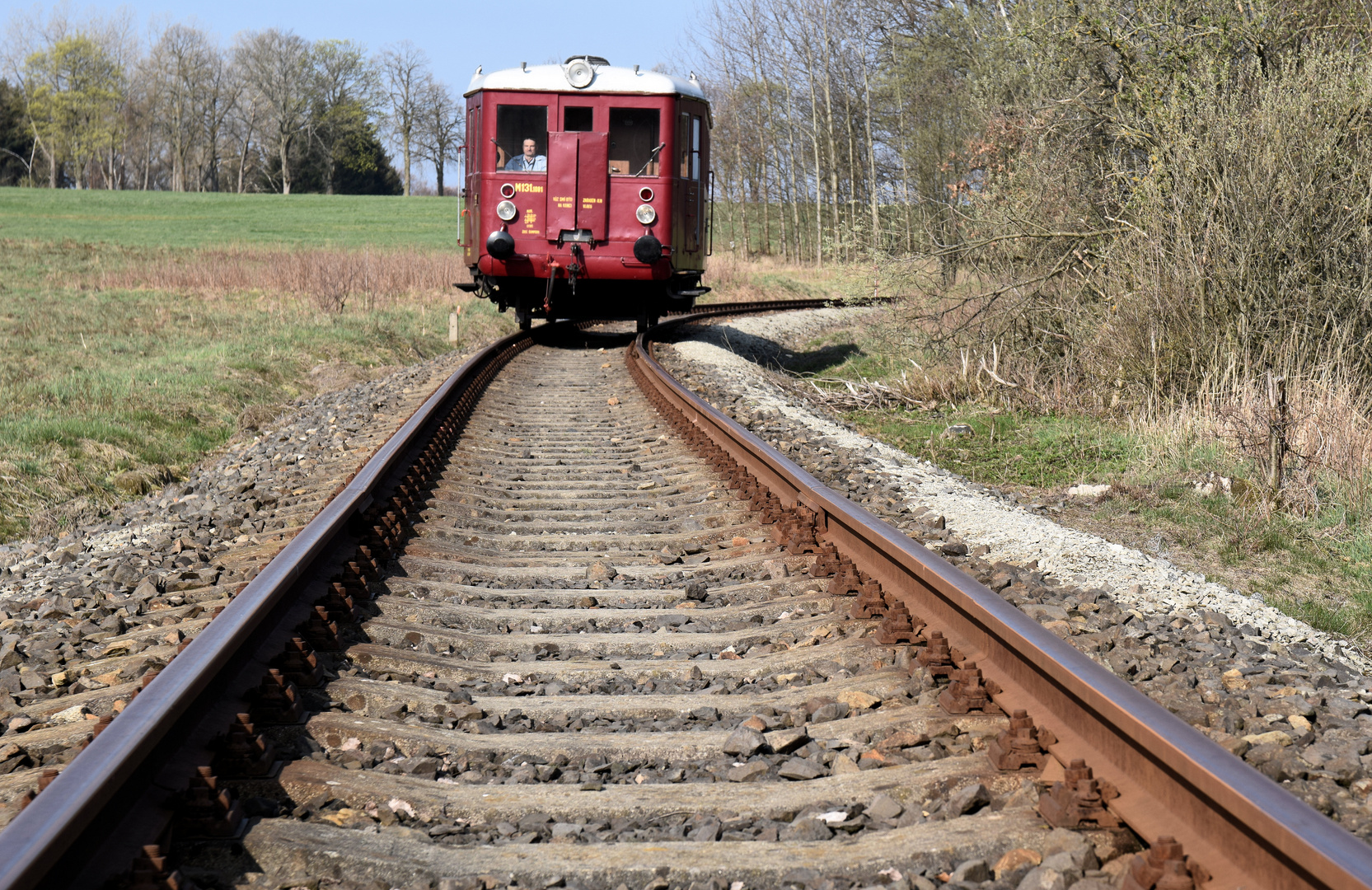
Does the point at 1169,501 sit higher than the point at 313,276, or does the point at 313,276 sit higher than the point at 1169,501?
the point at 313,276

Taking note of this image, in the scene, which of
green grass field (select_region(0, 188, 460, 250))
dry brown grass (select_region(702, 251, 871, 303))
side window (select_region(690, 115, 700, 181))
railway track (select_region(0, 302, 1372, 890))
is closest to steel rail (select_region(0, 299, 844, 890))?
railway track (select_region(0, 302, 1372, 890))

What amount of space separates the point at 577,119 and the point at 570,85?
1.32ft

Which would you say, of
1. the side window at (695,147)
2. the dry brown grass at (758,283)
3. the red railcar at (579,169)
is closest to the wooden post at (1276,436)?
the red railcar at (579,169)

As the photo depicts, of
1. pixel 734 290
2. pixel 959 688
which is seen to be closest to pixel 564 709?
pixel 959 688

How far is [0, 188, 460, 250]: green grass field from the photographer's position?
4738cm

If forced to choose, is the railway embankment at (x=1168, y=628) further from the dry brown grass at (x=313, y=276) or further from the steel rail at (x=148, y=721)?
the dry brown grass at (x=313, y=276)

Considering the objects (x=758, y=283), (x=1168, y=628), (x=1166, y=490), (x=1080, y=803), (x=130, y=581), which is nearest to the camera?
(x=1080, y=803)

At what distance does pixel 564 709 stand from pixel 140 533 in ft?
11.4

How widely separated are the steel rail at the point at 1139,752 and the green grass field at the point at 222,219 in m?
41.0

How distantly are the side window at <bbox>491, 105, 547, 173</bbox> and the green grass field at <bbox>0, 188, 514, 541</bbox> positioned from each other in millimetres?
3024

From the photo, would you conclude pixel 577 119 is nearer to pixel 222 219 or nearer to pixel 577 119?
pixel 577 119

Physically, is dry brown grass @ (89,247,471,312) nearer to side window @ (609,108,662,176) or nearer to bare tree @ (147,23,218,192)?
side window @ (609,108,662,176)

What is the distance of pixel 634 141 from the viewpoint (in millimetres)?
13945

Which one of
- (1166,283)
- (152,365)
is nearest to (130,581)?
(1166,283)
